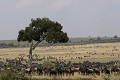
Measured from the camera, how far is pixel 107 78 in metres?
27.5

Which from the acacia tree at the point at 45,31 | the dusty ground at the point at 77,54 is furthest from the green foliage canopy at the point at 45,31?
the dusty ground at the point at 77,54

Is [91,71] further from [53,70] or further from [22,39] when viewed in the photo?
[22,39]

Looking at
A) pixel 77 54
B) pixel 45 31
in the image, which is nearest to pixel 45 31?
pixel 45 31

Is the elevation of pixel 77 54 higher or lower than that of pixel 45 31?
lower

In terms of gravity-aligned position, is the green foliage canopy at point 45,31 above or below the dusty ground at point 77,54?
above

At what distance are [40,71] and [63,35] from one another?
17.5 metres

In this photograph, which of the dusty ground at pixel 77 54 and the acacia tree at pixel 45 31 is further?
the dusty ground at pixel 77 54

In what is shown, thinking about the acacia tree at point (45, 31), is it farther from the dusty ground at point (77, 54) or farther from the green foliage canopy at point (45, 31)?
the dusty ground at point (77, 54)

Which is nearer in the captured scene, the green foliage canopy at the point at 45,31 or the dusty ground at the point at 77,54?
the green foliage canopy at the point at 45,31

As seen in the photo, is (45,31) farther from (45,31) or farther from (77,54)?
(77,54)

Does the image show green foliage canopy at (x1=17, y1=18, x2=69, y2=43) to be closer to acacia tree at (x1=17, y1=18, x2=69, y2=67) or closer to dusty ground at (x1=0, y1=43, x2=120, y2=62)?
acacia tree at (x1=17, y1=18, x2=69, y2=67)

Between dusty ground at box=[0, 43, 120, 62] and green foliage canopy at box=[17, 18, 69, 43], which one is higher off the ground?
green foliage canopy at box=[17, 18, 69, 43]

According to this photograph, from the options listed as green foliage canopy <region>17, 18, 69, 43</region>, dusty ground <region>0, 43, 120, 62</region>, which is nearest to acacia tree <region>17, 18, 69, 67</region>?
green foliage canopy <region>17, 18, 69, 43</region>

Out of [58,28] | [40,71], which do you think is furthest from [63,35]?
[40,71]
